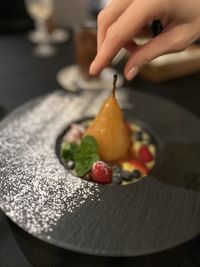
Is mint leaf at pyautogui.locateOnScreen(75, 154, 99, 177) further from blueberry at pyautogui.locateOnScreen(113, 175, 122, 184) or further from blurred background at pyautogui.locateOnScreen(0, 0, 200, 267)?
blurred background at pyautogui.locateOnScreen(0, 0, 200, 267)

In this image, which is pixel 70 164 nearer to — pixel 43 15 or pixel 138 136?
pixel 138 136

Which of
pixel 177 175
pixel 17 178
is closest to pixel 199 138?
pixel 177 175

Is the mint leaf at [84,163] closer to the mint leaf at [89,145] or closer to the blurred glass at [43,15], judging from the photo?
the mint leaf at [89,145]

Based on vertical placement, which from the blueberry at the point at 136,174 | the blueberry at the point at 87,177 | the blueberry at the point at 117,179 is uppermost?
the blueberry at the point at 87,177

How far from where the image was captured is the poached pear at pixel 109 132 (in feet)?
3.34

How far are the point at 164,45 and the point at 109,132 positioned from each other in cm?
31

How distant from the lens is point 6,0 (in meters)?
2.03

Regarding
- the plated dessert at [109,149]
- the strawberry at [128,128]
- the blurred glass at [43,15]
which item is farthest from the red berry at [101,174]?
the blurred glass at [43,15]

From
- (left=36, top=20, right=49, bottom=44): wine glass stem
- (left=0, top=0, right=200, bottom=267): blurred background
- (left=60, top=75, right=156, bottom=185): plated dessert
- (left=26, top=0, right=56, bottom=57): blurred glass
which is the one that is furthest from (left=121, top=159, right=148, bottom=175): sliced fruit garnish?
(left=36, top=20, right=49, bottom=44): wine glass stem

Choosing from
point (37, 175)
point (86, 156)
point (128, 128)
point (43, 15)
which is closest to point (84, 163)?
point (86, 156)

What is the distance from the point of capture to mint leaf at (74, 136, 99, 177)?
0.92m

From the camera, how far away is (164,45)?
2.68ft

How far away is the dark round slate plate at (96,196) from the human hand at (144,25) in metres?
0.27

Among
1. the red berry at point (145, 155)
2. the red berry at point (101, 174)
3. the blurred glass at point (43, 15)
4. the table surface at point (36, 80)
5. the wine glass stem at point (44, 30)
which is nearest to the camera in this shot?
the red berry at point (101, 174)
